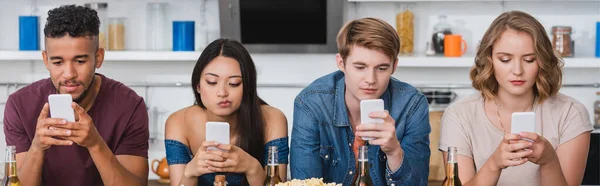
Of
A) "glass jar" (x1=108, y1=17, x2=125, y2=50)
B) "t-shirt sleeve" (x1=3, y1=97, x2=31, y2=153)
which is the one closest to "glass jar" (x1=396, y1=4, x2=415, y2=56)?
"glass jar" (x1=108, y1=17, x2=125, y2=50)

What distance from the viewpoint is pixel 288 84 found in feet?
15.5

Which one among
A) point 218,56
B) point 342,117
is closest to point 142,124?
point 218,56

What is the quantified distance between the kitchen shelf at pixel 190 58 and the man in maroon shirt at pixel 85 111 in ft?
5.32

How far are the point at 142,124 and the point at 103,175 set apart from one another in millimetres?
279

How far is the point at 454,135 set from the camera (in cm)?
277

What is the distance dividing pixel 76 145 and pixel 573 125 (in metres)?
1.58

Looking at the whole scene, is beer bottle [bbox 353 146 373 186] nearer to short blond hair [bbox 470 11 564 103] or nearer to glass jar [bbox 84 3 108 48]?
short blond hair [bbox 470 11 564 103]

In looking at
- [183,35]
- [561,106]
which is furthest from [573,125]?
[183,35]

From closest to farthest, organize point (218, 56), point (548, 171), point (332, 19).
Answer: point (548, 171)
point (218, 56)
point (332, 19)

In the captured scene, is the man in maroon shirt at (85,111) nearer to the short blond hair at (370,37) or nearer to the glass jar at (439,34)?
the short blond hair at (370,37)

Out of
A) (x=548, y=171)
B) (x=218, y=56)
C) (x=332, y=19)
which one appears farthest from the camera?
(x=332, y=19)

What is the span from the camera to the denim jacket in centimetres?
268

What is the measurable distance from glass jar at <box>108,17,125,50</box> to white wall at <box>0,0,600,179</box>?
11cm

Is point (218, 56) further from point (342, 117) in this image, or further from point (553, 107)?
→ point (553, 107)
